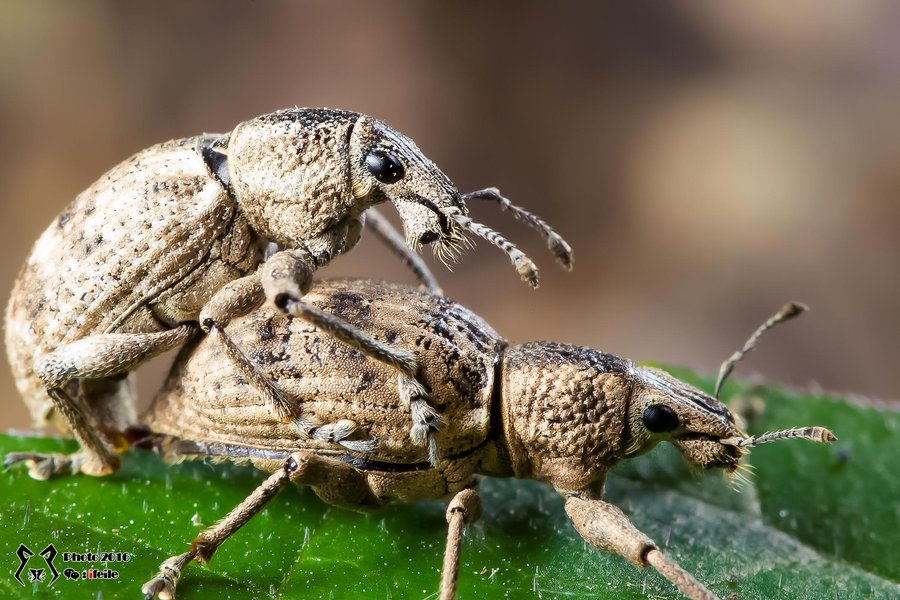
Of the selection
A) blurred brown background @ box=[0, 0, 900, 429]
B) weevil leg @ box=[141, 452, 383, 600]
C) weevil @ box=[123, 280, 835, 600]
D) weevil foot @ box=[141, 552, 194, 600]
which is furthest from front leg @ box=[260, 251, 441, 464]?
blurred brown background @ box=[0, 0, 900, 429]

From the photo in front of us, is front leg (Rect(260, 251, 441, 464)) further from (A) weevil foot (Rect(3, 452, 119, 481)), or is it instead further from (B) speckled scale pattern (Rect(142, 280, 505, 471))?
(A) weevil foot (Rect(3, 452, 119, 481))

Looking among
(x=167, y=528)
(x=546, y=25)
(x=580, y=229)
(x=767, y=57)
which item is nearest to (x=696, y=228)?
(x=580, y=229)

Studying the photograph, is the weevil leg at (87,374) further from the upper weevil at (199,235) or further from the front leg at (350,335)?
the front leg at (350,335)

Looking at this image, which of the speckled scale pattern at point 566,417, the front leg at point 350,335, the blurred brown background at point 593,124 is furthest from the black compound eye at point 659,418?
the blurred brown background at point 593,124

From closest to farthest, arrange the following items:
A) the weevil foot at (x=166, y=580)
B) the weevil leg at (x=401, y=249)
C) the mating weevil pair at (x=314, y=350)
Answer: the weevil foot at (x=166, y=580) → the mating weevil pair at (x=314, y=350) → the weevil leg at (x=401, y=249)

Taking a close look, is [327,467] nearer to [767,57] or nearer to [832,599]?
[832,599]

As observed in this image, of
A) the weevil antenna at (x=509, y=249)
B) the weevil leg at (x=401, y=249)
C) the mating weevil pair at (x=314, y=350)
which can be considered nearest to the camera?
the weevil antenna at (x=509, y=249)
